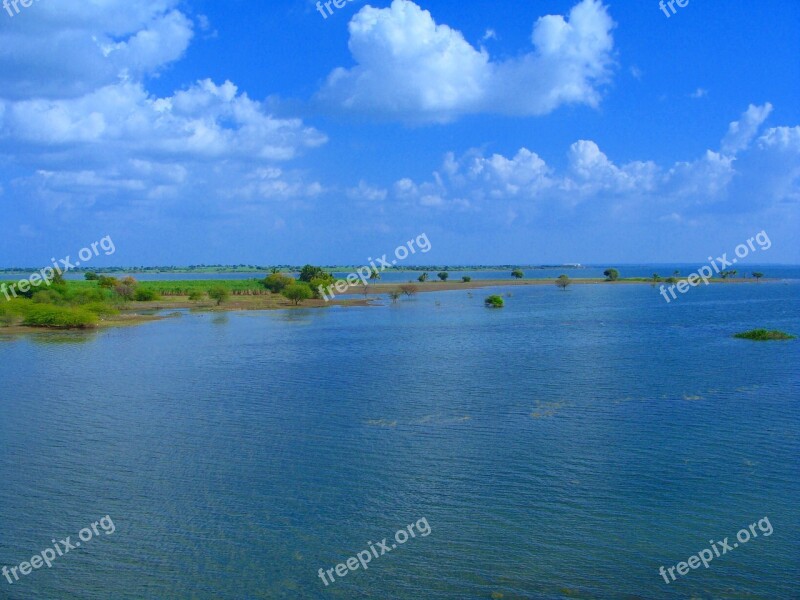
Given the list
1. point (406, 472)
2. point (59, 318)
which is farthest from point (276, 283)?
point (406, 472)

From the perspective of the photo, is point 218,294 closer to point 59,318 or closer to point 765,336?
point 59,318

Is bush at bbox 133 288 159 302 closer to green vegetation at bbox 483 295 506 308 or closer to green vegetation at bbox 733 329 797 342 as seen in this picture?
green vegetation at bbox 483 295 506 308

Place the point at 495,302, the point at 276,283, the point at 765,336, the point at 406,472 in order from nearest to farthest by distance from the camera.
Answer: the point at 406,472 < the point at 765,336 < the point at 495,302 < the point at 276,283

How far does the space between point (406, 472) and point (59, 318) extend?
50.2m

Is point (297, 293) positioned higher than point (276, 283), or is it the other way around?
point (276, 283)

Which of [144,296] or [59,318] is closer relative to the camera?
[59,318]

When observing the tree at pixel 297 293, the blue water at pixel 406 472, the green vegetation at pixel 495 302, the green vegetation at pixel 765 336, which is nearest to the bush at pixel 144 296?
the tree at pixel 297 293

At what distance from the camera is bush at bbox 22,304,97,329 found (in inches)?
2363

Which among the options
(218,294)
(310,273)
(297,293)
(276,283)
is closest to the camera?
(218,294)

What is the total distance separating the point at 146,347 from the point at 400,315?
32194 millimetres

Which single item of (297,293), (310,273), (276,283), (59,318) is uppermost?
(310,273)

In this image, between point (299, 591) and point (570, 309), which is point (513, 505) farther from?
point (570, 309)

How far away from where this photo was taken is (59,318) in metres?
60.0

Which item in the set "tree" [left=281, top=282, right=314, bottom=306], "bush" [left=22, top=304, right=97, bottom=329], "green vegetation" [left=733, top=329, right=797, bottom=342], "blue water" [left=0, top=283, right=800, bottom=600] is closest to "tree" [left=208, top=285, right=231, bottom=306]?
"tree" [left=281, top=282, right=314, bottom=306]
